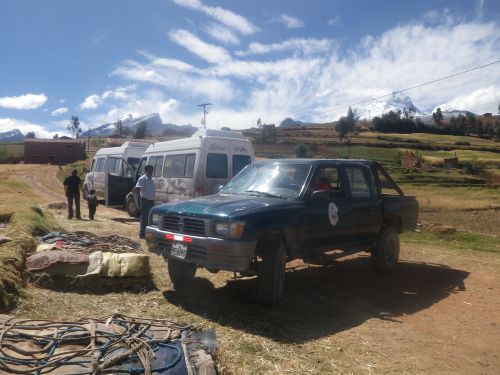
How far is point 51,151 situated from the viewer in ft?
167

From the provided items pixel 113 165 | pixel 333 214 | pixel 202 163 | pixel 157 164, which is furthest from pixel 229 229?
pixel 113 165

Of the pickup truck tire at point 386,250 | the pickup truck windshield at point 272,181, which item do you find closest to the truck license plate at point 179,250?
the pickup truck windshield at point 272,181

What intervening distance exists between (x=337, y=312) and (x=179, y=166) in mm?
7056

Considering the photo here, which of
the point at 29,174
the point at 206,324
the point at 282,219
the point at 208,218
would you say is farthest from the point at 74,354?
the point at 29,174

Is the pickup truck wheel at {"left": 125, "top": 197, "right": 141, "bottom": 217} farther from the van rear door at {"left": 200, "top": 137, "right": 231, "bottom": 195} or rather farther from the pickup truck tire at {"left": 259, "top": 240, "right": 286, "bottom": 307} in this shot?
the pickup truck tire at {"left": 259, "top": 240, "right": 286, "bottom": 307}

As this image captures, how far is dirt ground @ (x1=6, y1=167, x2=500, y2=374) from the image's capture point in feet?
13.4

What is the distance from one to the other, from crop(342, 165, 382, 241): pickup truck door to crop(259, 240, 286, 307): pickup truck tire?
169 centimetres

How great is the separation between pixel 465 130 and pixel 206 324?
116744 millimetres

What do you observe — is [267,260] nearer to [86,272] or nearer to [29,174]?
[86,272]

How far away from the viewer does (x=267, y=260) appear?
5.23 m

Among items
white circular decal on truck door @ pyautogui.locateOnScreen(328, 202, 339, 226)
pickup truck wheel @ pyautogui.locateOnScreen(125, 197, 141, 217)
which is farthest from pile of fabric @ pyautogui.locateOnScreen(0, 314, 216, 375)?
pickup truck wheel @ pyautogui.locateOnScreen(125, 197, 141, 217)

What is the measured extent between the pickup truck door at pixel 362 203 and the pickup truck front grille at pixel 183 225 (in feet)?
7.83

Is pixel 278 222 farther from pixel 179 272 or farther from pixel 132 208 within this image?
pixel 132 208

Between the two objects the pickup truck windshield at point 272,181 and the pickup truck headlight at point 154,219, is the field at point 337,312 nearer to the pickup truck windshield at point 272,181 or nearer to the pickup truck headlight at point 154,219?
the pickup truck headlight at point 154,219
